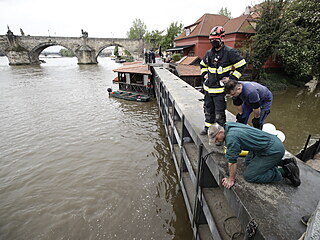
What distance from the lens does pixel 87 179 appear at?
679cm

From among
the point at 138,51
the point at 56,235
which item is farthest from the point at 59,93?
the point at 138,51

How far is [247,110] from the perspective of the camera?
3.52 m

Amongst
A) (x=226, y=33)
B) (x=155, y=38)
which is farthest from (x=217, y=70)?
(x=155, y=38)

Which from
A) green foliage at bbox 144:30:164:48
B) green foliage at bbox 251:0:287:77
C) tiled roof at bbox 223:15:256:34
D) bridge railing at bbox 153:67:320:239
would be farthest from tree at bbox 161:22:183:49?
bridge railing at bbox 153:67:320:239

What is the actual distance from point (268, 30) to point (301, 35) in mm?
3173

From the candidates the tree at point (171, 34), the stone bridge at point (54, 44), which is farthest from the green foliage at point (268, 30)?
the stone bridge at point (54, 44)

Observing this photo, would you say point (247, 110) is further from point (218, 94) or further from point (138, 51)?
point (138, 51)

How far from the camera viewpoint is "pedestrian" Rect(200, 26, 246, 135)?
3.35m

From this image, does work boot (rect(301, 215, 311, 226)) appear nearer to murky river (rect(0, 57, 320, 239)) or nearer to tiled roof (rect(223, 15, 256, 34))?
murky river (rect(0, 57, 320, 239))

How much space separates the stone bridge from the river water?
44.0 meters

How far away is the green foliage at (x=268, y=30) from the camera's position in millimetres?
17391

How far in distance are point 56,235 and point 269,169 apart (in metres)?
5.66

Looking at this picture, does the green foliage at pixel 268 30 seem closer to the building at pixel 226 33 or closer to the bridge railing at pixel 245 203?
the building at pixel 226 33

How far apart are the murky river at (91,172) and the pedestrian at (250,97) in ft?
12.2
